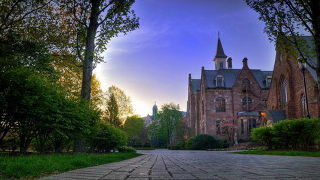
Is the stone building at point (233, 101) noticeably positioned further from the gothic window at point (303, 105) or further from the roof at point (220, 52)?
the roof at point (220, 52)

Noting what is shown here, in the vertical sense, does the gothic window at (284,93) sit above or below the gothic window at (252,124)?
above

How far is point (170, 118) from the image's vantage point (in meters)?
62.9

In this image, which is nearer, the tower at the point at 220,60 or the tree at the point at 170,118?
the tower at the point at 220,60

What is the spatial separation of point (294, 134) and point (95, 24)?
14318mm

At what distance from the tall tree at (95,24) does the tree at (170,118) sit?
49.8 m

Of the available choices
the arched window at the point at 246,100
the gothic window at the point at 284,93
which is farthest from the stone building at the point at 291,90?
the arched window at the point at 246,100

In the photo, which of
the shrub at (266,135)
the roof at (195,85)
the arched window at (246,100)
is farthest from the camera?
the roof at (195,85)

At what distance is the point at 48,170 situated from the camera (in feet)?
14.3

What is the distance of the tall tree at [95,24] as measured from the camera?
1126 cm

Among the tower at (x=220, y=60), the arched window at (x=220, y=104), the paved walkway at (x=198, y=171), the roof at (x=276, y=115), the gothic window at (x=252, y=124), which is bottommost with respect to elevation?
the paved walkway at (x=198, y=171)

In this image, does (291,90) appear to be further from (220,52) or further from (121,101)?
(220,52)

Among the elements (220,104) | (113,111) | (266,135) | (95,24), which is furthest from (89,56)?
(220,104)

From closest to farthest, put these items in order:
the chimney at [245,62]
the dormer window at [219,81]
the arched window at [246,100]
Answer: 1. the chimney at [245,62]
2. the arched window at [246,100]
3. the dormer window at [219,81]

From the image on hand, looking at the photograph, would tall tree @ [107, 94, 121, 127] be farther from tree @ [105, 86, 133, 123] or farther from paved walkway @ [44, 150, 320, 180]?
paved walkway @ [44, 150, 320, 180]
